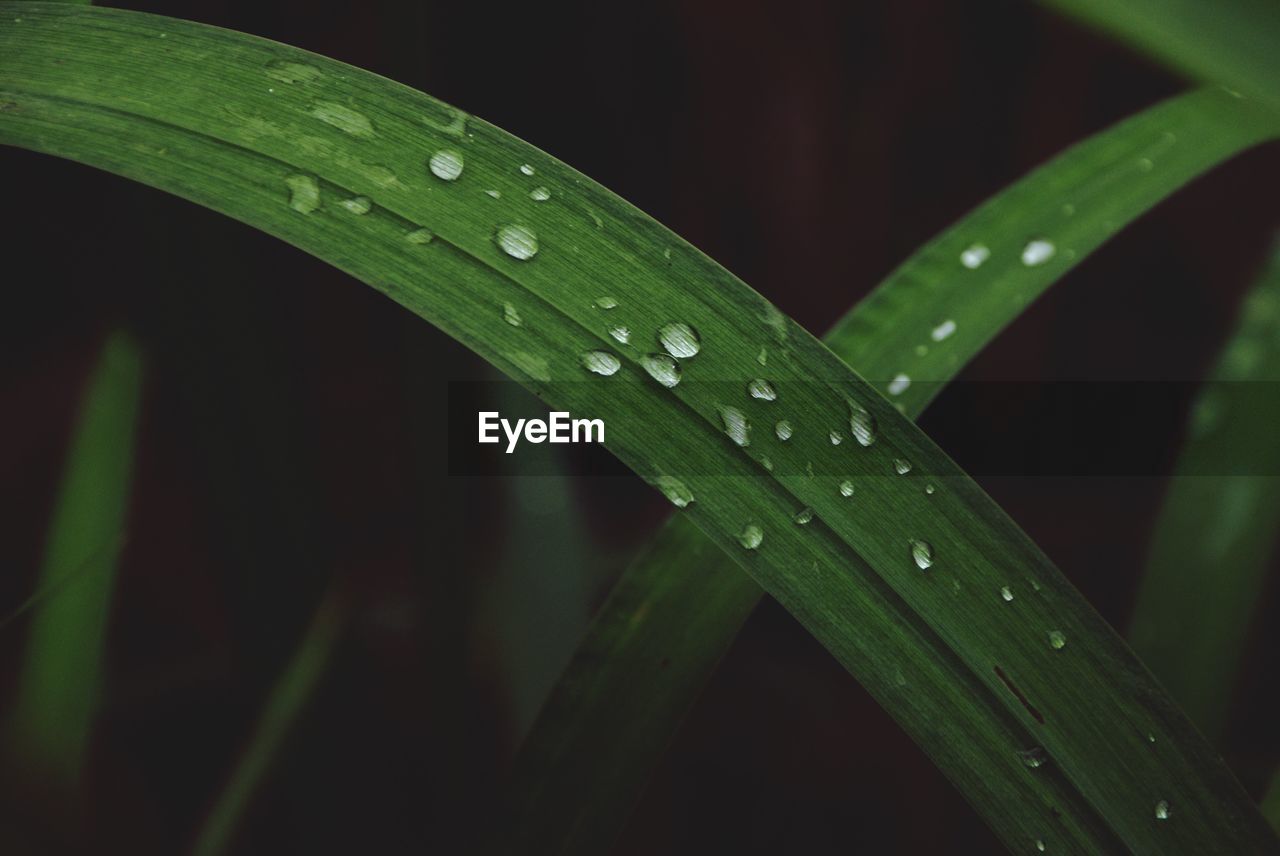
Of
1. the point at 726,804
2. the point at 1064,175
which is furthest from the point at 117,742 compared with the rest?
the point at 1064,175

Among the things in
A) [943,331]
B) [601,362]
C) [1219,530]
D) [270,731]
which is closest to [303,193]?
[601,362]

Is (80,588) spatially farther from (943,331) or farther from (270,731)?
(943,331)

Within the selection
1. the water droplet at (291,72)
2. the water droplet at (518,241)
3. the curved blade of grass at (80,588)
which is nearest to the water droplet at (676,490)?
the water droplet at (518,241)

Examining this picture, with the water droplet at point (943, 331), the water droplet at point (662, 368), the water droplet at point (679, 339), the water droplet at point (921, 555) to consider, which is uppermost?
the water droplet at point (943, 331)

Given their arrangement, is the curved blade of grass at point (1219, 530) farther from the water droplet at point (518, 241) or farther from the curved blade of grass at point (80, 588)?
the curved blade of grass at point (80, 588)

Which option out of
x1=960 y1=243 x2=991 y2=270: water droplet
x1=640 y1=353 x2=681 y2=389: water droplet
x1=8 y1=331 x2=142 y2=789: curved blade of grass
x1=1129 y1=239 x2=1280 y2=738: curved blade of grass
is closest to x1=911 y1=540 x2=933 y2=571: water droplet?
x1=640 y1=353 x2=681 y2=389: water droplet

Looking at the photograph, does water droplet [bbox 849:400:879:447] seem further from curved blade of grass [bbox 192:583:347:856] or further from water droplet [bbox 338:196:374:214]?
curved blade of grass [bbox 192:583:347:856]
